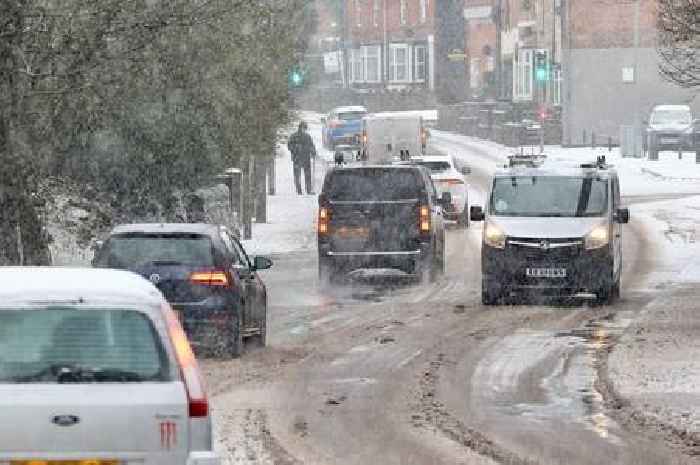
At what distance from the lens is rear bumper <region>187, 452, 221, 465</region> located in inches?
369

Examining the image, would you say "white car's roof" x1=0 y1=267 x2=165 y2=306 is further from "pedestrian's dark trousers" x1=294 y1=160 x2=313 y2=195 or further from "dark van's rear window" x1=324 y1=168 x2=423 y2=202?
"pedestrian's dark trousers" x1=294 y1=160 x2=313 y2=195

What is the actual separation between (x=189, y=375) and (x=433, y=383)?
332 inches

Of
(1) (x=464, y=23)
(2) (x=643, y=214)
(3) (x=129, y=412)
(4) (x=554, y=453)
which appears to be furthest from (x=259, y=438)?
(1) (x=464, y=23)

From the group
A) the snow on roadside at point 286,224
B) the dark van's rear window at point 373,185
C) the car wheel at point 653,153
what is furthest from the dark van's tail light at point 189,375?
the car wheel at point 653,153

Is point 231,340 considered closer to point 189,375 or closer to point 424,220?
point 189,375

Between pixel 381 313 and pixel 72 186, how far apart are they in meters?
6.49

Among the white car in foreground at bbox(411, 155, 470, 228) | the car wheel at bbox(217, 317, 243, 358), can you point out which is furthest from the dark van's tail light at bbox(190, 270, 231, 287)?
the white car in foreground at bbox(411, 155, 470, 228)

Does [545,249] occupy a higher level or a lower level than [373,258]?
higher

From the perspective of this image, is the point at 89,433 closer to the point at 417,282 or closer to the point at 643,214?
the point at 417,282

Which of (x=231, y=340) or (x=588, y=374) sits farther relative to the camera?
(x=231, y=340)

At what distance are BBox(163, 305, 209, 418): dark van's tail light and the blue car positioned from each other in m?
66.6

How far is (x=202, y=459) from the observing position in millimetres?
9414

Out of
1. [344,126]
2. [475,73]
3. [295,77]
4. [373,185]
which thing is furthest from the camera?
[475,73]

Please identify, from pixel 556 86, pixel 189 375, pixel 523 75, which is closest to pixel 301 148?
pixel 556 86
